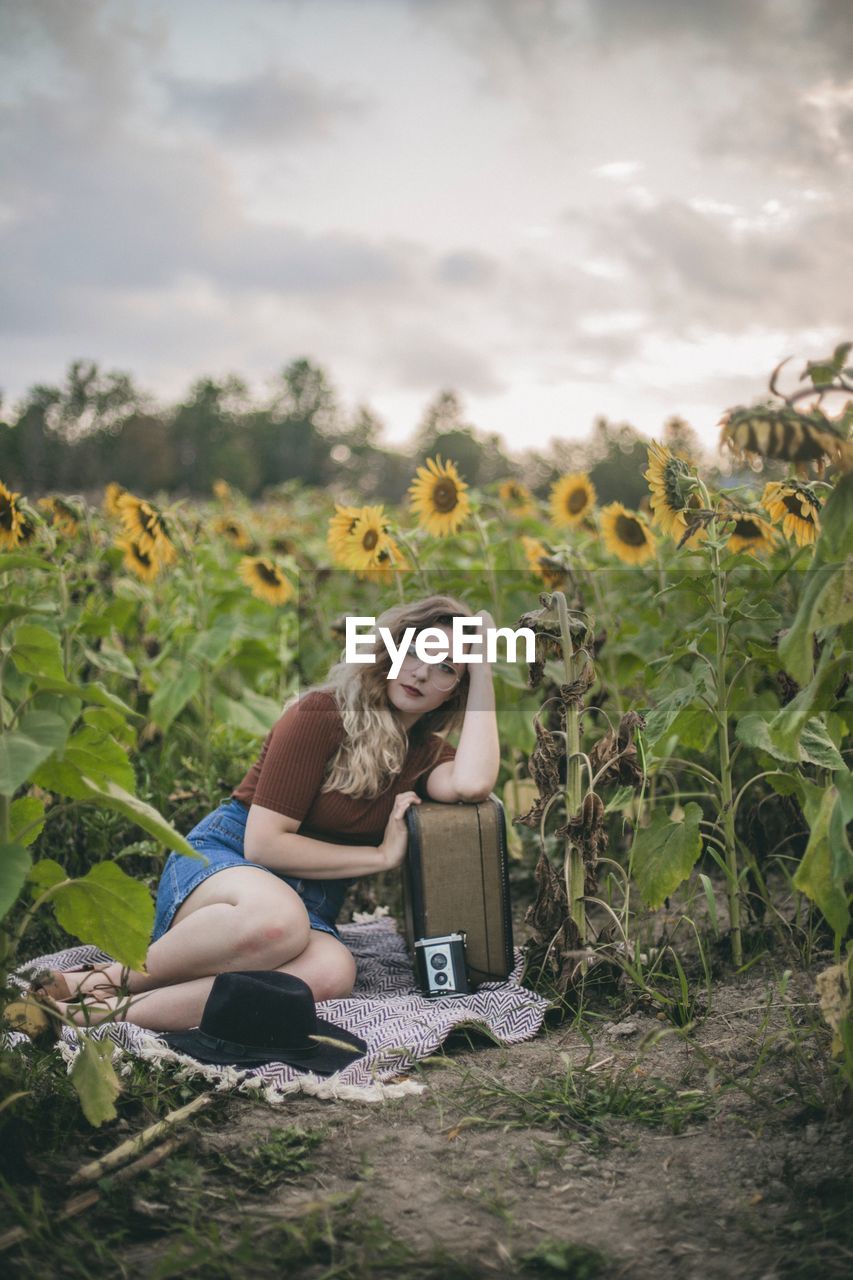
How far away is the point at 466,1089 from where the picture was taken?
2324 mm

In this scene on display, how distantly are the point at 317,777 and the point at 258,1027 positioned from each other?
2.27ft

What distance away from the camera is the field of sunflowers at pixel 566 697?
192 cm

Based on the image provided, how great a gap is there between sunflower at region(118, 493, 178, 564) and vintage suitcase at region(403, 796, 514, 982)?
5.61 feet

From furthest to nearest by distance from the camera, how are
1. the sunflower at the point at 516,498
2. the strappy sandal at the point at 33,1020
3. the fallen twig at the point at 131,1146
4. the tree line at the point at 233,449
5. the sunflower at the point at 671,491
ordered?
the tree line at the point at 233,449, the sunflower at the point at 516,498, the sunflower at the point at 671,491, the strappy sandal at the point at 33,1020, the fallen twig at the point at 131,1146

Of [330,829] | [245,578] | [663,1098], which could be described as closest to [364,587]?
[245,578]

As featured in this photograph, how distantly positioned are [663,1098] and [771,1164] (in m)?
0.29

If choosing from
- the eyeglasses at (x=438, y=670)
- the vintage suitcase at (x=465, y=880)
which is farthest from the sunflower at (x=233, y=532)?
the vintage suitcase at (x=465, y=880)

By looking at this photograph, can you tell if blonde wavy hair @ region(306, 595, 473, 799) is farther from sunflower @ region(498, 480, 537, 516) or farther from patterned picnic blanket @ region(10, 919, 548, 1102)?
sunflower @ region(498, 480, 537, 516)

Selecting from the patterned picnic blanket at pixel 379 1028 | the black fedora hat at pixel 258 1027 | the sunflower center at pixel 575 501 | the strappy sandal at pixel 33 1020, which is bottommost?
the patterned picnic blanket at pixel 379 1028

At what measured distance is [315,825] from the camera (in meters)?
3.03

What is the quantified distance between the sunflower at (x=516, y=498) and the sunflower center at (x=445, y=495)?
5.16 feet

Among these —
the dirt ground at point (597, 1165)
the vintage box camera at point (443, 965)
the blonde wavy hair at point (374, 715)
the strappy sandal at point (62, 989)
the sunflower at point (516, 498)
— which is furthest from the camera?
the sunflower at point (516, 498)

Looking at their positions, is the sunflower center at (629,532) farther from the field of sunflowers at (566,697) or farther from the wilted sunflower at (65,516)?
the wilted sunflower at (65,516)

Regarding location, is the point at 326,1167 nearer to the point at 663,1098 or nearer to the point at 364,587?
the point at 663,1098
